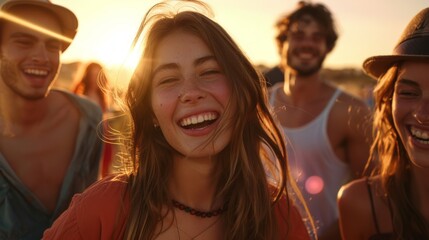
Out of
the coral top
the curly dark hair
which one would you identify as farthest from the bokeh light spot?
the coral top

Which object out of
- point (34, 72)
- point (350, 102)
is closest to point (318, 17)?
point (350, 102)

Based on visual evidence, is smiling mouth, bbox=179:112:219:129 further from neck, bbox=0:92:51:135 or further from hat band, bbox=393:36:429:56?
neck, bbox=0:92:51:135

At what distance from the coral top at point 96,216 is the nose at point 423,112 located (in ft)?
4.98

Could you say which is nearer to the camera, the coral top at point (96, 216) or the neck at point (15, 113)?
the coral top at point (96, 216)

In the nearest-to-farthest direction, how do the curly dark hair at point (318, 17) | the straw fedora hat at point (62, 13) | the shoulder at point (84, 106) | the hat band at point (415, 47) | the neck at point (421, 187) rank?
the hat band at point (415, 47) → the neck at point (421, 187) → the straw fedora hat at point (62, 13) → the shoulder at point (84, 106) → the curly dark hair at point (318, 17)

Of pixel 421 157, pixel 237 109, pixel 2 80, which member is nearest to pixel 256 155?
→ pixel 237 109

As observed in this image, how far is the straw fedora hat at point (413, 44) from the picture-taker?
2830 millimetres

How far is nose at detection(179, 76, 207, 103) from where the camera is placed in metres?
2.58

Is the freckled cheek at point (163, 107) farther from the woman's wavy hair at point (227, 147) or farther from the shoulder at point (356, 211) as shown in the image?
the shoulder at point (356, 211)

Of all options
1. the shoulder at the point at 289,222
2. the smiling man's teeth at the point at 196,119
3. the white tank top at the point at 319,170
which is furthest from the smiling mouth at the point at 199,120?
the white tank top at the point at 319,170

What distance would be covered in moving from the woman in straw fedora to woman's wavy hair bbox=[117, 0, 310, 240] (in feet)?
1.75

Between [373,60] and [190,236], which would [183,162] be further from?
[373,60]

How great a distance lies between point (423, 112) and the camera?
284 centimetres

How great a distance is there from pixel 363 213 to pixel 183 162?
108 centimetres
